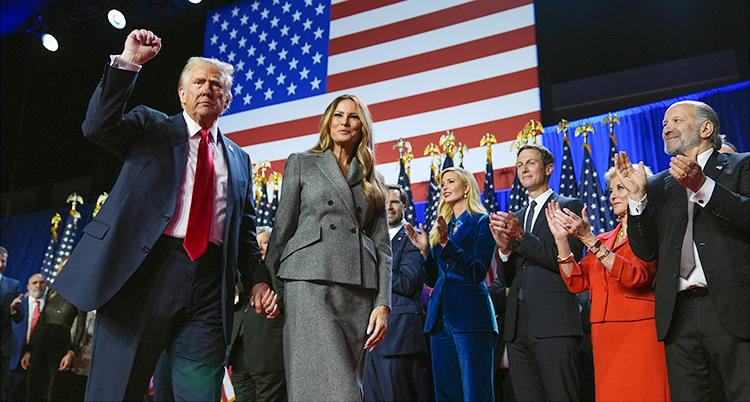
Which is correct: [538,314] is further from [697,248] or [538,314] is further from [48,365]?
[48,365]

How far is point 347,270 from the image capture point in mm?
2064

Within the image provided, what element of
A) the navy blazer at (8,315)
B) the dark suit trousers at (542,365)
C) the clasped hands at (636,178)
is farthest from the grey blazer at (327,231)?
the navy blazer at (8,315)

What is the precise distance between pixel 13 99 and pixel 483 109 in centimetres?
722

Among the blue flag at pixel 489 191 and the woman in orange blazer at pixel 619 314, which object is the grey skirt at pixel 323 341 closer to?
the woman in orange blazer at pixel 619 314

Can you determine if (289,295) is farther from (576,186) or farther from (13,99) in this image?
(13,99)

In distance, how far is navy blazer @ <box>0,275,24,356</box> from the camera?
17.9 feet

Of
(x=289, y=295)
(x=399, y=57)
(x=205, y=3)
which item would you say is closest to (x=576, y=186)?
(x=399, y=57)

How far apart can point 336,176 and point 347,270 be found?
37cm

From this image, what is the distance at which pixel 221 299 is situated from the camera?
2.02 meters

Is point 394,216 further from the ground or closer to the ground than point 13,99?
closer to the ground

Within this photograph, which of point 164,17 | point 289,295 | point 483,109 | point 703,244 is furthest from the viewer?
point 164,17

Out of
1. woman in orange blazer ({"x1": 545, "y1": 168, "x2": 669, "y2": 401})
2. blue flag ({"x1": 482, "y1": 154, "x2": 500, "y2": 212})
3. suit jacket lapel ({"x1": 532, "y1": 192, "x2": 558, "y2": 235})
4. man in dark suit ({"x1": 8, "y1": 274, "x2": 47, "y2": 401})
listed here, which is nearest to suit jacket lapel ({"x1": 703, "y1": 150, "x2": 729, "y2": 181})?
woman in orange blazer ({"x1": 545, "y1": 168, "x2": 669, "y2": 401})

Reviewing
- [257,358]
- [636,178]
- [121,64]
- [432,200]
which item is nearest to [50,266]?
[432,200]

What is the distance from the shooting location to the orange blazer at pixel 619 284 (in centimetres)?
283
